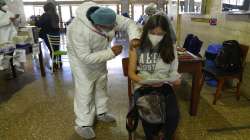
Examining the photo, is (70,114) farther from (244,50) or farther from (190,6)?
(190,6)

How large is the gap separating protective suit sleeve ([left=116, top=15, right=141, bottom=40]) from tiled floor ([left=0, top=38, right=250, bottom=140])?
36.7 inches

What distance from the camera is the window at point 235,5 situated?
8.88ft

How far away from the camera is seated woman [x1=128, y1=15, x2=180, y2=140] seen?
70.7 inches

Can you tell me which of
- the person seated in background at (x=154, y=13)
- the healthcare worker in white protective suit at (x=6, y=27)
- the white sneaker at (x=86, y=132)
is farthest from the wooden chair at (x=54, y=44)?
the white sneaker at (x=86, y=132)

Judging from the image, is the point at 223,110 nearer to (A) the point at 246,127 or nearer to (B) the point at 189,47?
(A) the point at 246,127

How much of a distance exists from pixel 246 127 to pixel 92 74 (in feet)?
5.16

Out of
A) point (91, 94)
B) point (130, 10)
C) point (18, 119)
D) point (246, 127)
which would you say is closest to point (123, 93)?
point (91, 94)

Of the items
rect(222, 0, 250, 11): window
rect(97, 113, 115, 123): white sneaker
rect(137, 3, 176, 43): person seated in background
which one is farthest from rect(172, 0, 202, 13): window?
rect(97, 113, 115, 123): white sneaker

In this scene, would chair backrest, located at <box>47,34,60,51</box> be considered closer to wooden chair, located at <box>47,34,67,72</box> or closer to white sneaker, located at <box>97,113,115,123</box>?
wooden chair, located at <box>47,34,67,72</box>

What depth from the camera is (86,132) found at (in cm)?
217

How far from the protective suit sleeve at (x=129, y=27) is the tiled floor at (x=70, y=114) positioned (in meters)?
0.93

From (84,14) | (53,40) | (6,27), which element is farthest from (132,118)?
(53,40)

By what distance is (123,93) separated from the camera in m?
3.27

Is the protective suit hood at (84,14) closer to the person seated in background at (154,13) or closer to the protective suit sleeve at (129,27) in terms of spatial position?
the protective suit sleeve at (129,27)
